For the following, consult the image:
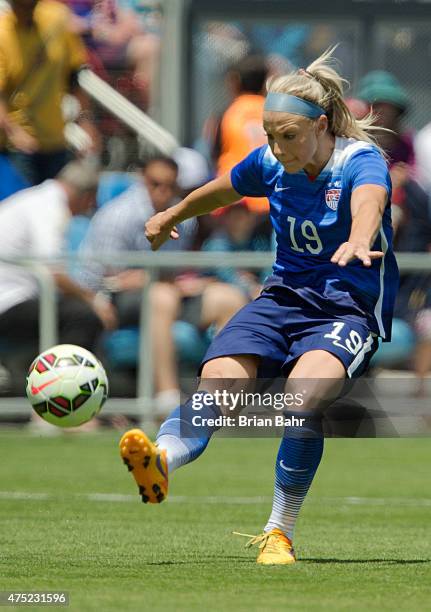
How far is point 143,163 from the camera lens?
555 inches

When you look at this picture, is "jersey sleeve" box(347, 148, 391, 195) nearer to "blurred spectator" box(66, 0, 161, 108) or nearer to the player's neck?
the player's neck

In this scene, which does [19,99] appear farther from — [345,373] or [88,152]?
[345,373]

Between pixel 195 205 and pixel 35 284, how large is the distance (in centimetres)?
549

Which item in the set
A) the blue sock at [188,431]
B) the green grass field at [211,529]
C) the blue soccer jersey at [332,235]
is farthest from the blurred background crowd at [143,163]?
the blue sock at [188,431]

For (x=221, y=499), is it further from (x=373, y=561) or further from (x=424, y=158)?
(x=424, y=158)

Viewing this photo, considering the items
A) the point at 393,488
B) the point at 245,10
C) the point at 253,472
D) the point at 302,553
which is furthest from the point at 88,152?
the point at 302,553

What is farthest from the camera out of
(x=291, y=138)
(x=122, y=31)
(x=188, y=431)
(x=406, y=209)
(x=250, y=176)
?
(x=122, y=31)

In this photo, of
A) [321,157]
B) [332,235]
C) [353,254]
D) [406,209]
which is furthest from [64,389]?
[406,209]

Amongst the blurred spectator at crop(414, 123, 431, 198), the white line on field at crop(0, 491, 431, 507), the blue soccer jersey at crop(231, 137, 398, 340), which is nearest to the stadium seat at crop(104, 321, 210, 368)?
the blurred spectator at crop(414, 123, 431, 198)

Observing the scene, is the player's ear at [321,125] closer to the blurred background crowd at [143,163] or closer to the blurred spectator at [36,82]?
Answer: the blurred background crowd at [143,163]

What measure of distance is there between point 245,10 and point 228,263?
10.8 ft

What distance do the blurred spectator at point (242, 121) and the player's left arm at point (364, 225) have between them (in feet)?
22.8

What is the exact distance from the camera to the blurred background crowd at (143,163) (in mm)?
12195

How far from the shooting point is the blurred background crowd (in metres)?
12.2
